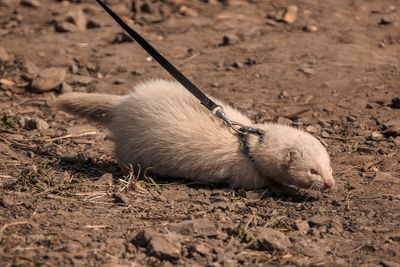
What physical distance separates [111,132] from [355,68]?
3.31m

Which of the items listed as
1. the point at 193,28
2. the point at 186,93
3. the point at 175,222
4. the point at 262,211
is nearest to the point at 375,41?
the point at 193,28

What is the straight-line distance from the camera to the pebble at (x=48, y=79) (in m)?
7.89

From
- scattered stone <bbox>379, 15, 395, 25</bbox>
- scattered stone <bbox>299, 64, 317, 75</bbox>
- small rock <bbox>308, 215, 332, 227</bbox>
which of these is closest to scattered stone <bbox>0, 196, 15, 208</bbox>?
small rock <bbox>308, 215, 332, 227</bbox>

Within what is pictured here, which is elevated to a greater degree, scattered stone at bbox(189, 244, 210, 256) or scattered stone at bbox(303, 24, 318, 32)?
scattered stone at bbox(303, 24, 318, 32)

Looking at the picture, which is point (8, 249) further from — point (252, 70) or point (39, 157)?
point (252, 70)

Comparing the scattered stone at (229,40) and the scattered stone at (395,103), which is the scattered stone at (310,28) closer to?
the scattered stone at (229,40)

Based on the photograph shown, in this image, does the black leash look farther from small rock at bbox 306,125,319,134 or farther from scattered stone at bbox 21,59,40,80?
scattered stone at bbox 21,59,40,80

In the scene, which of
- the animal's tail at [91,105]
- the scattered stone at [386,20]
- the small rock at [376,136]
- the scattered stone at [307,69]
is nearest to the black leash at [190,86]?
the animal's tail at [91,105]

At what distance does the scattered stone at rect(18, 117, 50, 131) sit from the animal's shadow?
81 centimetres

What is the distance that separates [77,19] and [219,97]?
2.96 meters

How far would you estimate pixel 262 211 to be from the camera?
5238 millimetres

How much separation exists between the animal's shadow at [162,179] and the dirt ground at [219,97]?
0.08 ft

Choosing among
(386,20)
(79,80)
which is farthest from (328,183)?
(386,20)

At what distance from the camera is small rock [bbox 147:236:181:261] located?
14.0 feet
